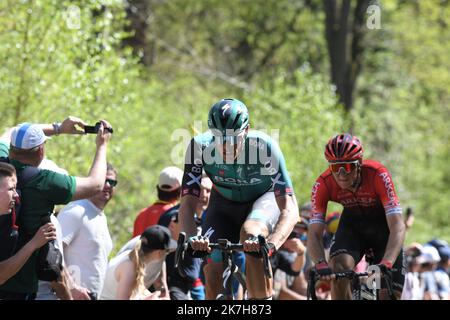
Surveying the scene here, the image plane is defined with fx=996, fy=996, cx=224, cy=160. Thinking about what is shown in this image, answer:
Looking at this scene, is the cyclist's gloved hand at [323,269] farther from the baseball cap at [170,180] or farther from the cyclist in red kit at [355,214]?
the baseball cap at [170,180]

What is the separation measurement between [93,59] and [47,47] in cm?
77

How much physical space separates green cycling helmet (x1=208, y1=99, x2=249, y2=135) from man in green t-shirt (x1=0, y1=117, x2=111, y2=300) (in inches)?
37.1

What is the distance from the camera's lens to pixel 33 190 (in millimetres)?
7320

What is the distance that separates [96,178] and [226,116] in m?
1.10

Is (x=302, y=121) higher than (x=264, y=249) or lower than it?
higher

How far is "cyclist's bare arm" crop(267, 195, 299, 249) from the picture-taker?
7652mm

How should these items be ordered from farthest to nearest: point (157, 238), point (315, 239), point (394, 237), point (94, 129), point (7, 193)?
point (157, 238)
point (315, 239)
point (394, 237)
point (94, 129)
point (7, 193)

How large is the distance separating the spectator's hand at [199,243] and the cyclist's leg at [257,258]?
0.45m

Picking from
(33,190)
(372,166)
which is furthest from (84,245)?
(372,166)

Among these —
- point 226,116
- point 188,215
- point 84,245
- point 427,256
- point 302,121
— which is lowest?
point 427,256

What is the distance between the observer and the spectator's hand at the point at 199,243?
7.15 meters

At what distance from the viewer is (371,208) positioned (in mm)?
9469

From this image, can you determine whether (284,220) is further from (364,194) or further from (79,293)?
(79,293)
